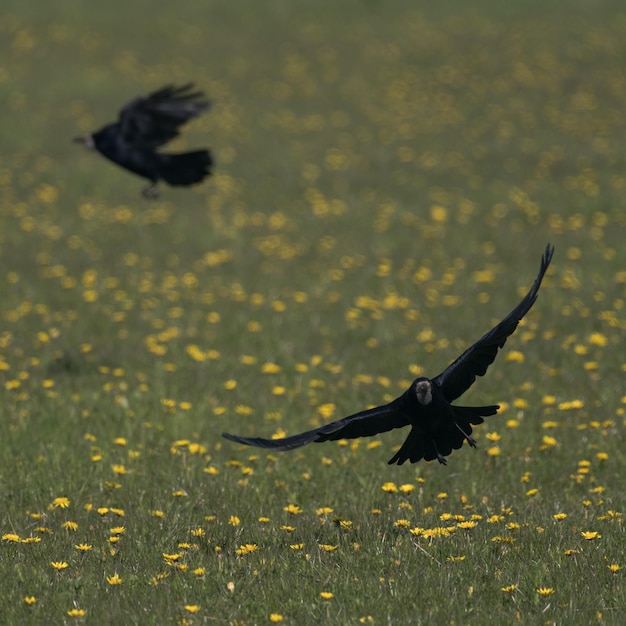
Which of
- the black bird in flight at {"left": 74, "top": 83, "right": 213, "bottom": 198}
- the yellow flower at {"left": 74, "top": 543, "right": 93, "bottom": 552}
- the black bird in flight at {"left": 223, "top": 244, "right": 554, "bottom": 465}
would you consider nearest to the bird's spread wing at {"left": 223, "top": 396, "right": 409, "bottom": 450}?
the black bird in flight at {"left": 223, "top": 244, "right": 554, "bottom": 465}

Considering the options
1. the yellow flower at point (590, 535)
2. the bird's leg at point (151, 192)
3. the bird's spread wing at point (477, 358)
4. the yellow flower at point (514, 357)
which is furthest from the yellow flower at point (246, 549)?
the bird's leg at point (151, 192)

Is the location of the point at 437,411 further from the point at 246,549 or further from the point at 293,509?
the point at 246,549

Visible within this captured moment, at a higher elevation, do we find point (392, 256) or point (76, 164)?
point (76, 164)

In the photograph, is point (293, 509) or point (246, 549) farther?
point (293, 509)

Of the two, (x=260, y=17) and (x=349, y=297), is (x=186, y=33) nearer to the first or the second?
(x=260, y=17)

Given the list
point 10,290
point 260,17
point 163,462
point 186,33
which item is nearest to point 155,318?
point 10,290

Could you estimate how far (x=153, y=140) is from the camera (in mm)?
8750

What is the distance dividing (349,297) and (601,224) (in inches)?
137

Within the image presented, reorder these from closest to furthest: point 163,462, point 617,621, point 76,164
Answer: point 617,621 < point 163,462 < point 76,164

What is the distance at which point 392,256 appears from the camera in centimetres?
1120

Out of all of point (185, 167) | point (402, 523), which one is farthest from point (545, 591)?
point (185, 167)

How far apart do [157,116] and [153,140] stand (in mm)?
244

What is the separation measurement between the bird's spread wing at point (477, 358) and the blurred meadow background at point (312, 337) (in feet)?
1.78

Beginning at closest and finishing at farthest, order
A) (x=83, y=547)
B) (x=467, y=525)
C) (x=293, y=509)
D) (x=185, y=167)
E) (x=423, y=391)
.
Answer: (x=83, y=547), (x=467, y=525), (x=423, y=391), (x=293, y=509), (x=185, y=167)
